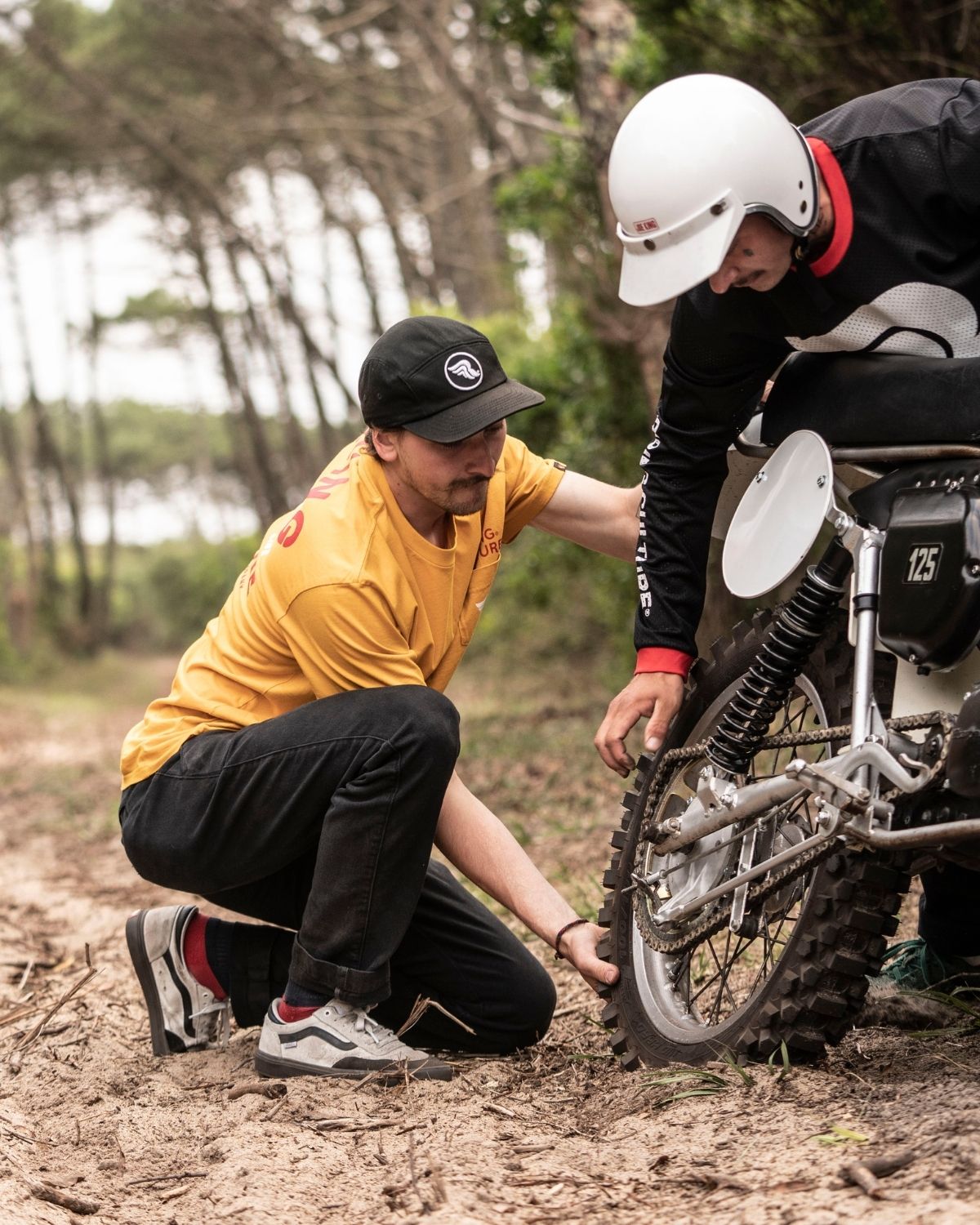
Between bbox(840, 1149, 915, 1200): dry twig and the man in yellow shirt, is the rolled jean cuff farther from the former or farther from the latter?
bbox(840, 1149, 915, 1200): dry twig

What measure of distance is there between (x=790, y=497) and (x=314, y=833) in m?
1.38

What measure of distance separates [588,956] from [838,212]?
171cm

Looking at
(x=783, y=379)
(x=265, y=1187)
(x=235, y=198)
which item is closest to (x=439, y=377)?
(x=783, y=379)

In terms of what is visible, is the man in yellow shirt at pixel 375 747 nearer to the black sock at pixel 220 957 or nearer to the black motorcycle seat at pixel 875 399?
the black sock at pixel 220 957

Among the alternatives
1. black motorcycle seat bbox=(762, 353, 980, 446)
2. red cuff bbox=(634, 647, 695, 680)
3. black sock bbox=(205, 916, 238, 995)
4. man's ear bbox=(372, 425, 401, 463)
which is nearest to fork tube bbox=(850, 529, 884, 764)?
black motorcycle seat bbox=(762, 353, 980, 446)

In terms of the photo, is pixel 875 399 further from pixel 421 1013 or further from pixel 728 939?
pixel 421 1013

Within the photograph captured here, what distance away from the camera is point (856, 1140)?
2.32 metres

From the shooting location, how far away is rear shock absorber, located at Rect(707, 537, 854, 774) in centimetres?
282

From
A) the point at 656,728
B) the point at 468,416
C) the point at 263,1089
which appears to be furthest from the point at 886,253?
the point at 263,1089

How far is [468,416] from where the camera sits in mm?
3174

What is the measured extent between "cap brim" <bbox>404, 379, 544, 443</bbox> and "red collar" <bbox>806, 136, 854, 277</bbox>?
709 millimetres

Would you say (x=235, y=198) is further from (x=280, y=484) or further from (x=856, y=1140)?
(x=856, y=1140)

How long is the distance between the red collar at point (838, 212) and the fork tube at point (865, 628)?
0.54m

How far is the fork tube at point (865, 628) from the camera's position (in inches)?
100
